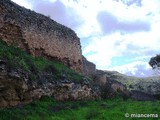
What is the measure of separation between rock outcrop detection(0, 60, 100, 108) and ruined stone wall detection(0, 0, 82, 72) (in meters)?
2.58

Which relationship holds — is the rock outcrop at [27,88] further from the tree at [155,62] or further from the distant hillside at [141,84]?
the tree at [155,62]

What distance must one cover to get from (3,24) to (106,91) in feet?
27.9

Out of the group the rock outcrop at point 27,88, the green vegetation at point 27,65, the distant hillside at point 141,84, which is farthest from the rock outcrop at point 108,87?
the rock outcrop at point 27,88

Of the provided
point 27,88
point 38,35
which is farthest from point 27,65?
point 38,35

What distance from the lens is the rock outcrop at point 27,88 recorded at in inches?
442

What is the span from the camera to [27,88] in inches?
482

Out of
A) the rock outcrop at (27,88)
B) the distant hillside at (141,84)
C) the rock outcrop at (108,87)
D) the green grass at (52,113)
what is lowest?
the green grass at (52,113)

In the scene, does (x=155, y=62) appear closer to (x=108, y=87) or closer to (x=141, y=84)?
(x=141, y=84)

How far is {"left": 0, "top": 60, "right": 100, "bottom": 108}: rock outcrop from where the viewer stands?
36.8ft

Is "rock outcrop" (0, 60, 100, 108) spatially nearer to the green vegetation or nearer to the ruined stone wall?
the green vegetation

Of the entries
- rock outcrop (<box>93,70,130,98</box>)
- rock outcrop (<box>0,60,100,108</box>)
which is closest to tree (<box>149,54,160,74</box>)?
rock outcrop (<box>93,70,130,98</box>)

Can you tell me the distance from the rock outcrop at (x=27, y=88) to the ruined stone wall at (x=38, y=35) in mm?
2580

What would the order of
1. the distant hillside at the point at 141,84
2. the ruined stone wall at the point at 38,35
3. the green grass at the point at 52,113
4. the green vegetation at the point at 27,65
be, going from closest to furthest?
the green grass at the point at 52,113 < the green vegetation at the point at 27,65 < the ruined stone wall at the point at 38,35 < the distant hillside at the point at 141,84

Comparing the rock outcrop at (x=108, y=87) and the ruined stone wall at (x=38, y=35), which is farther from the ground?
the ruined stone wall at (x=38, y=35)
